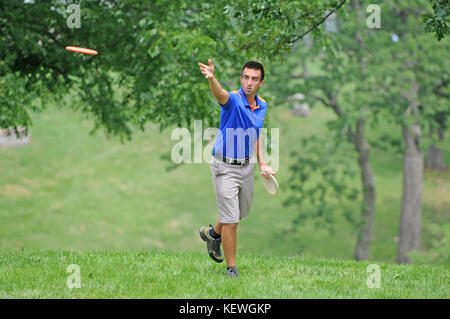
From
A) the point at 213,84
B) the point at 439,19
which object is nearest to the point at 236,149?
the point at 213,84

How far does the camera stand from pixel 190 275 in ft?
19.9

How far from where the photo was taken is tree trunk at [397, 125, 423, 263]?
796 inches

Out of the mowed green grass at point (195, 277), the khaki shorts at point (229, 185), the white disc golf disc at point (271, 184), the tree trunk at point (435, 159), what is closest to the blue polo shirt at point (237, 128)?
the khaki shorts at point (229, 185)

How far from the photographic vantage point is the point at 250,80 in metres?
5.80

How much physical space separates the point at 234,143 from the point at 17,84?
6485mm

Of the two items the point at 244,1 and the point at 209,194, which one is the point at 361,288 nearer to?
the point at 244,1

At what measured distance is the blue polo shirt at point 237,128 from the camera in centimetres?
574

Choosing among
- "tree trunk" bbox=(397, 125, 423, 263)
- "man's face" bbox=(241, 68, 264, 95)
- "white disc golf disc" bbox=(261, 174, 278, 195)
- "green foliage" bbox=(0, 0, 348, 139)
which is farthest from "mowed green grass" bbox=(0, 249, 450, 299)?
"tree trunk" bbox=(397, 125, 423, 263)

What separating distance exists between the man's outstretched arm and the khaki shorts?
27.1 inches

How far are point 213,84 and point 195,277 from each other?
2.01 meters

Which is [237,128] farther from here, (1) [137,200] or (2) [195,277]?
(1) [137,200]

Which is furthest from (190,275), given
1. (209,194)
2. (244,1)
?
(209,194)

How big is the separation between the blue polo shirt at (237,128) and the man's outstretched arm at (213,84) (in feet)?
0.43

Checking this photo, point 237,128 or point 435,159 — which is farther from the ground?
point 435,159
